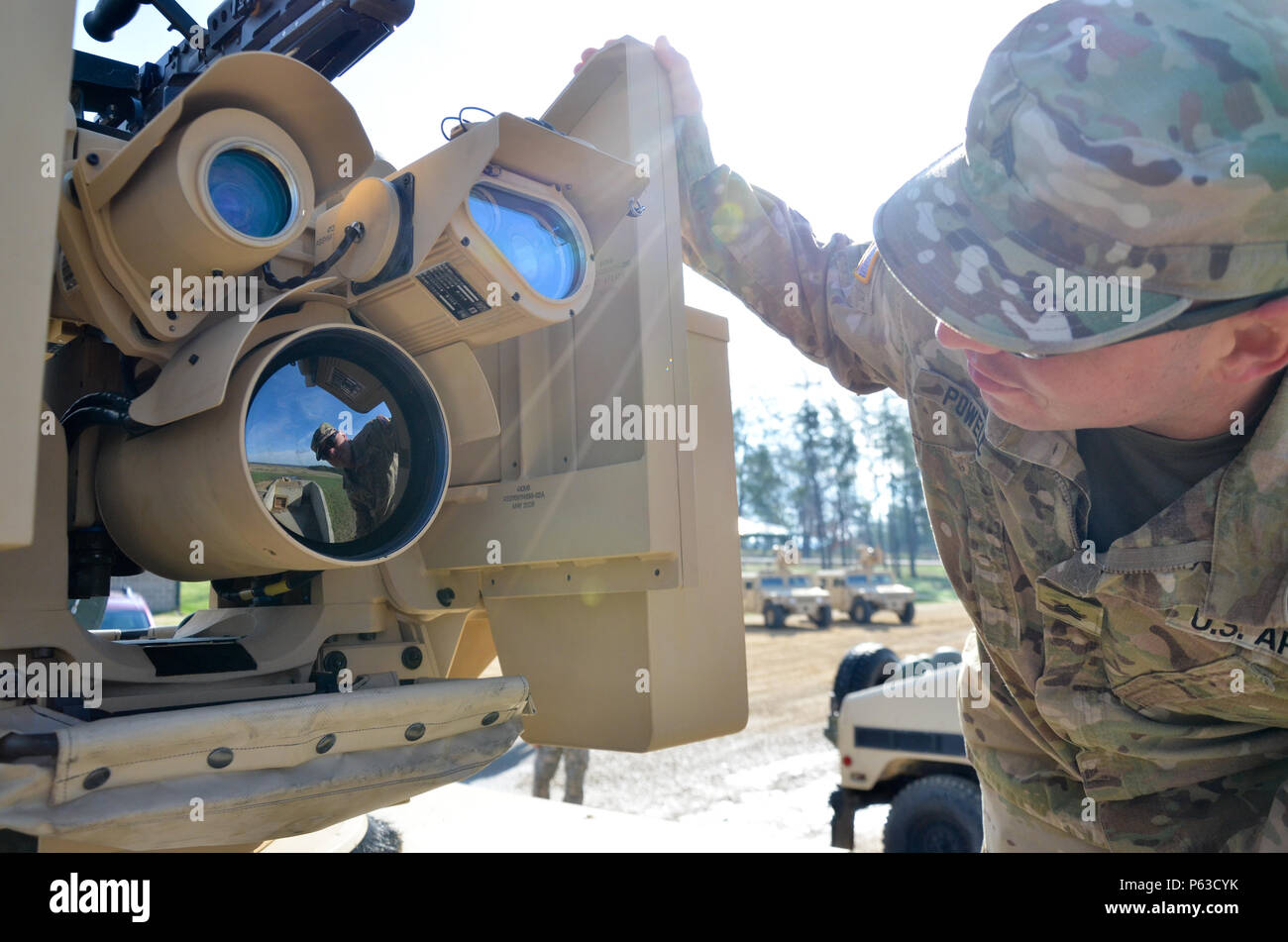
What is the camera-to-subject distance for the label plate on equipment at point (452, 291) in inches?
65.1

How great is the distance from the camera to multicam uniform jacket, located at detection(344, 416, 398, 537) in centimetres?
164

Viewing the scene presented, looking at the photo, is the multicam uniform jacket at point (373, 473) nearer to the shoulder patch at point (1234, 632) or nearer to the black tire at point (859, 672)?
the shoulder patch at point (1234, 632)

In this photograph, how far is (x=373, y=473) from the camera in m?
1.66

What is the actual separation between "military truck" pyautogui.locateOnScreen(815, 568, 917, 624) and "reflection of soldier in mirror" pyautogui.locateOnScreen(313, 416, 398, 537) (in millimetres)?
22458

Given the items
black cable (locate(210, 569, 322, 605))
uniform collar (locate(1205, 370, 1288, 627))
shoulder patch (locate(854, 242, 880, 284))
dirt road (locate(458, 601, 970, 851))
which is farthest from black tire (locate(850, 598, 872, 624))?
uniform collar (locate(1205, 370, 1288, 627))

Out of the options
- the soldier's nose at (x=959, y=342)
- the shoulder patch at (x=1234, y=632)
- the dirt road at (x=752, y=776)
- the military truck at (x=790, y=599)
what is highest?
the soldier's nose at (x=959, y=342)

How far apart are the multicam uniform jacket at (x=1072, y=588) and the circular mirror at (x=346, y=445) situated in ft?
2.59

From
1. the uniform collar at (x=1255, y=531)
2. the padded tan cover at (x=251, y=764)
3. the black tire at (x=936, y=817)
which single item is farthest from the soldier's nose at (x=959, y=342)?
the black tire at (x=936, y=817)

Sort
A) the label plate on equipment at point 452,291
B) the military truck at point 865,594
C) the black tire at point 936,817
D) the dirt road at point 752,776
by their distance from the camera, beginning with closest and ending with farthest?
the label plate on equipment at point 452,291, the black tire at point 936,817, the dirt road at point 752,776, the military truck at point 865,594

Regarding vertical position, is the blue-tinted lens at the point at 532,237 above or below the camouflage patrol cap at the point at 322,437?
above

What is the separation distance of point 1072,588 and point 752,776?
8.41 metres

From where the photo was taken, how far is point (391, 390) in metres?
1.71
